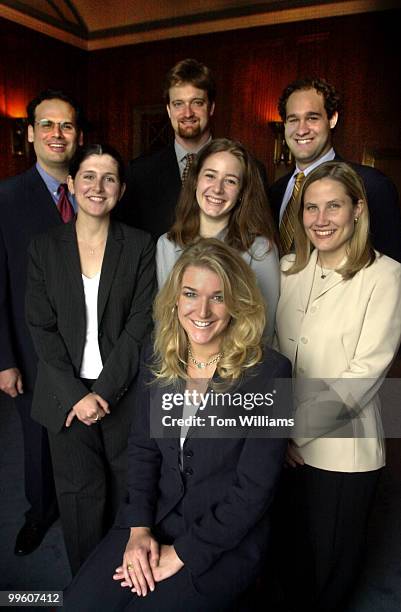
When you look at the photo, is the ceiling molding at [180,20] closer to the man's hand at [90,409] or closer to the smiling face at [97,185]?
the smiling face at [97,185]

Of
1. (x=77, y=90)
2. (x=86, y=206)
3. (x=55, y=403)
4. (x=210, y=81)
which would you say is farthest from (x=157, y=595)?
(x=77, y=90)

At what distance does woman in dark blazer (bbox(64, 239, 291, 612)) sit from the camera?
1.69m

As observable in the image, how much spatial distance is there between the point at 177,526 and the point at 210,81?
2157mm

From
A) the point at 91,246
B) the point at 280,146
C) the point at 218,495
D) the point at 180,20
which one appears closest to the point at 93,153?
the point at 91,246

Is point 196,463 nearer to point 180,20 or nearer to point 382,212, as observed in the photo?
point 382,212

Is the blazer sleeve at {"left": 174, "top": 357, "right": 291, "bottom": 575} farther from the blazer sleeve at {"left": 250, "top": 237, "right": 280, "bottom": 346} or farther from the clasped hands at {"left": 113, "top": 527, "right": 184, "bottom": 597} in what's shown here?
the blazer sleeve at {"left": 250, "top": 237, "right": 280, "bottom": 346}

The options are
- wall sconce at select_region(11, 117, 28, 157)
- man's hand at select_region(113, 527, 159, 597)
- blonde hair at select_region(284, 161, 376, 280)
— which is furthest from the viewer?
wall sconce at select_region(11, 117, 28, 157)

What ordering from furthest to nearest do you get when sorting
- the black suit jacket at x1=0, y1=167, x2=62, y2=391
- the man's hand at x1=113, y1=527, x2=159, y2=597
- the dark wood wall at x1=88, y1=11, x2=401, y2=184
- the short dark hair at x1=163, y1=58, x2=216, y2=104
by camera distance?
the dark wood wall at x1=88, y1=11, x2=401, y2=184, the short dark hair at x1=163, y1=58, x2=216, y2=104, the black suit jacket at x1=0, y1=167, x2=62, y2=391, the man's hand at x1=113, y1=527, x2=159, y2=597

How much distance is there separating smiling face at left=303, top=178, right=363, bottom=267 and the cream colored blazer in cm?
10

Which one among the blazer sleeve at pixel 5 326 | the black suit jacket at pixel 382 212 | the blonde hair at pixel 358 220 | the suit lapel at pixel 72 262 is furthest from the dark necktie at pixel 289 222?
the blazer sleeve at pixel 5 326

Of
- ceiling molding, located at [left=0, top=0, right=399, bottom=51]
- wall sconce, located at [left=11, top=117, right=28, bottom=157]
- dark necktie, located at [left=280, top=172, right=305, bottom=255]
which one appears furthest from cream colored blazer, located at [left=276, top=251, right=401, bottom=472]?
wall sconce, located at [left=11, top=117, right=28, bottom=157]

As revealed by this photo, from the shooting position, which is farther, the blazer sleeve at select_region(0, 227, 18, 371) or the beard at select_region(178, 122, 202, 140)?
the beard at select_region(178, 122, 202, 140)

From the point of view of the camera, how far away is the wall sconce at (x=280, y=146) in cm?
694

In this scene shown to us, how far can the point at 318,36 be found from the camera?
6633 mm
